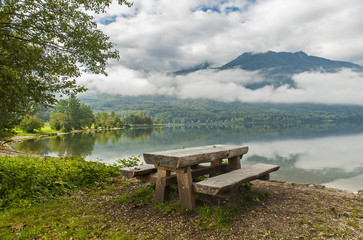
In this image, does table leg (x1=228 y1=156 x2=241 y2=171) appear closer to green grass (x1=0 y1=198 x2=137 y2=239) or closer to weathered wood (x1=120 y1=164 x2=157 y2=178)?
weathered wood (x1=120 y1=164 x2=157 y2=178)

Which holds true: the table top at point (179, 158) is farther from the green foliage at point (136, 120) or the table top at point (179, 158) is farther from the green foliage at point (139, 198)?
the green foliage at point (136, 120)

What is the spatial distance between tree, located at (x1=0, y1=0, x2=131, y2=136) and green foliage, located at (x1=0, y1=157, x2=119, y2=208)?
1637 mm

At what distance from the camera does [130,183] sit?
8383 mm

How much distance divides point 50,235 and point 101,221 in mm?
1016

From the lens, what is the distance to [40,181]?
716 centimetres

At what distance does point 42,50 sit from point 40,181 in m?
4.31

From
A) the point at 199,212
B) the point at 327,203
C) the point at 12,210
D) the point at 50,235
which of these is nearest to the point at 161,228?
the point at 199,212

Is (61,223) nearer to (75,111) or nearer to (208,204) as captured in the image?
(208,204)

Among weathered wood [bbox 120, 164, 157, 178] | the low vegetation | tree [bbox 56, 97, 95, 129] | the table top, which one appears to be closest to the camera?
the low vegetation

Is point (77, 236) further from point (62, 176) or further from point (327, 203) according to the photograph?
point (327, 203)

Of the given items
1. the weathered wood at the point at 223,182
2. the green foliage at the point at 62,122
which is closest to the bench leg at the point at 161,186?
the weathered wood at the point at 223,182

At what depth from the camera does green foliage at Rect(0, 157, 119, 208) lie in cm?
634

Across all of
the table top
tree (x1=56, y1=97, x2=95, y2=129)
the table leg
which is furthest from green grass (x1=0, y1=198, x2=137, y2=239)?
tree (x1=56, y1=97, x2=95, y2=129)

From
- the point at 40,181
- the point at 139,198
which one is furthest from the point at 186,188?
the point at 40,181
